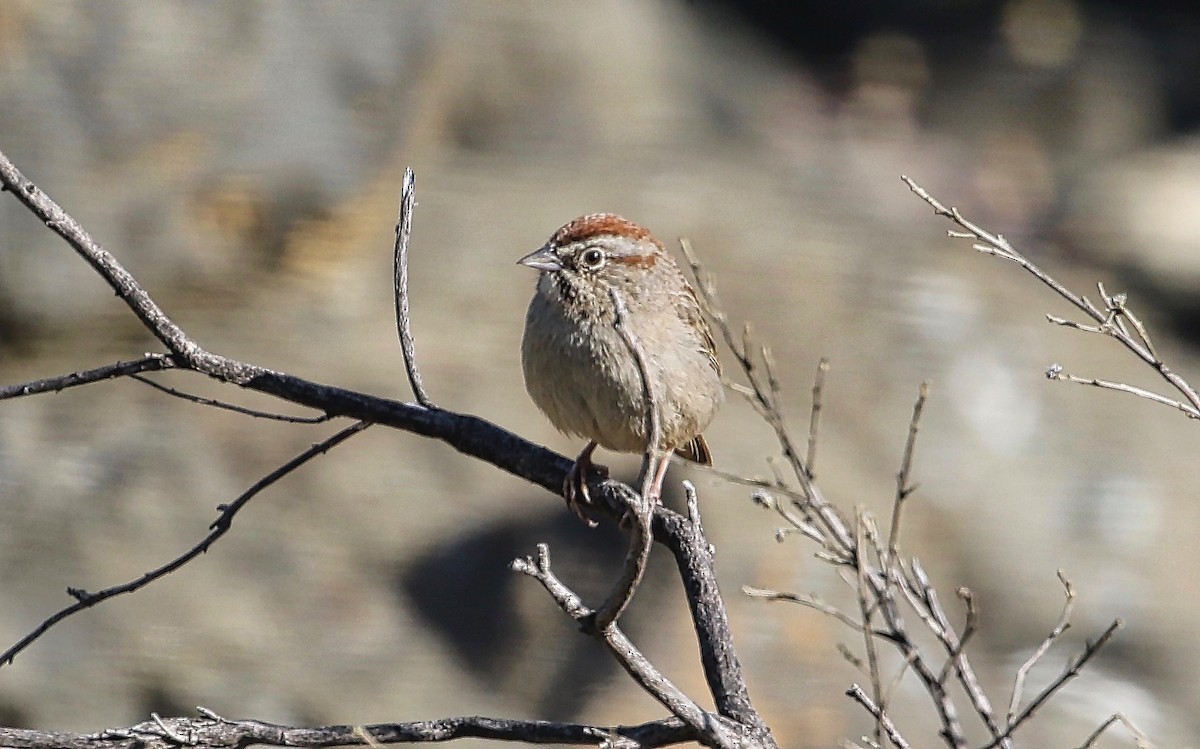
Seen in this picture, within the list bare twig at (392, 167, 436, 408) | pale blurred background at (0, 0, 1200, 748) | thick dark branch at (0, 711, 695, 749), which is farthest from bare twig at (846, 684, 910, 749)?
pale blurred background at (0, 0, 1200, 748)

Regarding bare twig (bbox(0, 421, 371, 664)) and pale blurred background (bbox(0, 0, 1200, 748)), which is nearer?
bare twig (bbox(0, 421, 371, 664))

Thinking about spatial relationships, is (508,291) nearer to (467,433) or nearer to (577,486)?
(577,486)

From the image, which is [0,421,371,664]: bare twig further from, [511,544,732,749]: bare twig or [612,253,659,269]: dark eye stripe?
[612,253,659,269]: dark eye stripe

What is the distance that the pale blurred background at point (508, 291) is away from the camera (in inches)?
238

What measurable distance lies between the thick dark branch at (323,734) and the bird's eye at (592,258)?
5.42 feet

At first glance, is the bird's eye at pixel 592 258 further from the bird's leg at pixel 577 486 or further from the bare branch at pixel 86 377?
the bare branch at pixel 86 377

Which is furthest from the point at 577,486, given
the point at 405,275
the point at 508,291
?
the point at 508,291

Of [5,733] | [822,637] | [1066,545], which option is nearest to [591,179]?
[822,637]

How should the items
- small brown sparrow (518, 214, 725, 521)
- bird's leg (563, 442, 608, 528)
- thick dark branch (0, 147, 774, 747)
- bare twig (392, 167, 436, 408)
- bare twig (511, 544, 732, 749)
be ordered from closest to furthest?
bare twig (511, 544, 732, 749) → thick dark branch (0, 147, 774, 747) → bare twig (392, 167, 436, 408) → bird's leg (563, 442, 608, 528) → small brown sparrow (518, 214, 725, 521)

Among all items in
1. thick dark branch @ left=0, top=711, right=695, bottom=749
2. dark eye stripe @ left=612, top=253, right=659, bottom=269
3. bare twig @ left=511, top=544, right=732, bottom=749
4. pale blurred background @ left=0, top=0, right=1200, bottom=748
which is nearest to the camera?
bare twig @ left=511, top=544, right=732, bottom=749

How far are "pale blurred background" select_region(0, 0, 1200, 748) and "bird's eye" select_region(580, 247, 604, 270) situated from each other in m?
2.16

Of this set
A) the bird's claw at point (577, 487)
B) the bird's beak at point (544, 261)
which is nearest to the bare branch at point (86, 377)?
the bird's claw at point (577, 487)

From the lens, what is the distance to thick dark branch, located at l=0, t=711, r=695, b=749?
2703mm

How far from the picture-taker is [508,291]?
248 inches
